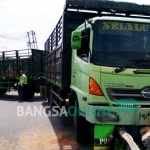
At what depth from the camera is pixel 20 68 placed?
14336 mm

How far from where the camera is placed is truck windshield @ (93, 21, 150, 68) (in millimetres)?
4141

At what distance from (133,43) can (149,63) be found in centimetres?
45

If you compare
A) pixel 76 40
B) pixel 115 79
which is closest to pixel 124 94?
pixel 115 79

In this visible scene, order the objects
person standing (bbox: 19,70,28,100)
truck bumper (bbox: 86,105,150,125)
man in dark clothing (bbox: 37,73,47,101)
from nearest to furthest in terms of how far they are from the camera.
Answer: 1. truck bumper (bbox: 86,105,150,125)
2. man in dark clothing (bbox: 37,73,47,101)
3. person standing (bbox: 19,70,28,100)

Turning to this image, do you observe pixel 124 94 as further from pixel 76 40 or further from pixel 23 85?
pixel 23 85

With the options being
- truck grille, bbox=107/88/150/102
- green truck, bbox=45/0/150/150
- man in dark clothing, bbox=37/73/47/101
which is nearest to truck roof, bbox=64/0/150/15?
green truck, bbox=45/0/150/150

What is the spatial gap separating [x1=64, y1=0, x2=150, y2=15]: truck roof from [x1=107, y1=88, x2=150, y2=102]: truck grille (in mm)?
2678

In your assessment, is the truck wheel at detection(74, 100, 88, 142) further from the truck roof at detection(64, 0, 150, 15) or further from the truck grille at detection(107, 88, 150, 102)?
the truck roof at detection(64, 0, 150, 15)

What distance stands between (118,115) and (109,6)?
3.12 m

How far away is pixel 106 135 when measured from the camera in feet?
13.2

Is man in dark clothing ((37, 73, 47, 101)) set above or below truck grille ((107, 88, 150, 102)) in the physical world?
below

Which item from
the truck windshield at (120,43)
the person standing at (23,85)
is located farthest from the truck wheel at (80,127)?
the person standing at (23,85)

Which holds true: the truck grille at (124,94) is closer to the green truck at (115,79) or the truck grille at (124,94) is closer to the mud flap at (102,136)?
the green truck at (115,79)

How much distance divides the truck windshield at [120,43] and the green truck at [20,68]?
9808 millimetres
